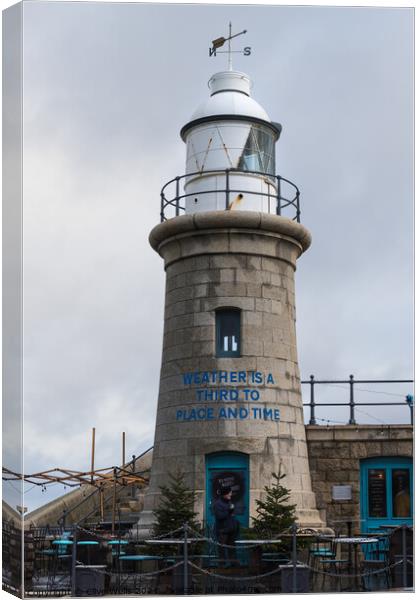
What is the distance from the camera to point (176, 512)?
62.2 ft

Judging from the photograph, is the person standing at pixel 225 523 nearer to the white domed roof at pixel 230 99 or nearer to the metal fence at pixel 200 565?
the metal fence at pixel 200 565

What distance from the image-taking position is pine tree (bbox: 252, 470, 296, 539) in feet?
61.9

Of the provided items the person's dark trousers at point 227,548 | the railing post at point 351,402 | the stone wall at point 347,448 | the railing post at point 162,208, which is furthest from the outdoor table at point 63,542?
the railing post at point 162,208

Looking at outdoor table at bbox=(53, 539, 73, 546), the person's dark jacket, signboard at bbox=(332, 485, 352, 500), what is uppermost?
signboard at bbox=(332, 485, 352, 500)

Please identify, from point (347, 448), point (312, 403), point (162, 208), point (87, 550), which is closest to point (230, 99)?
point (162, 208)

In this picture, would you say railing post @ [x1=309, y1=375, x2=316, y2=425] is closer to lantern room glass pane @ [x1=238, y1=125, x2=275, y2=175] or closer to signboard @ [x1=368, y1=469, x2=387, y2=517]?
signboard @ [x1=368, y1=469, x2=387, y2=517]

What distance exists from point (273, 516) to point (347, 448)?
10.3 ft

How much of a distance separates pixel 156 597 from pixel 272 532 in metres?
3.19

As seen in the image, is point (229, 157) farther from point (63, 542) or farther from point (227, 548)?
point (63, 542)

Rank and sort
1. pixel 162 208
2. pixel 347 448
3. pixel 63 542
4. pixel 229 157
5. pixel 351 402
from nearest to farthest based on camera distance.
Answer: pixel 63 542 < pixel 229 157 < pixel 347 448 < pixel 162 208 < pixel 351 402

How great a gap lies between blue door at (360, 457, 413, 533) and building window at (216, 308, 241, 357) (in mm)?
3633

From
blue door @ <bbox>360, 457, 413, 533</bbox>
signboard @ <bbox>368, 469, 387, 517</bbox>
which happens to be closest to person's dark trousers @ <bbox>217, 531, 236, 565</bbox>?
blue door @ <bbox>360, 457, 413, 533</bbox>

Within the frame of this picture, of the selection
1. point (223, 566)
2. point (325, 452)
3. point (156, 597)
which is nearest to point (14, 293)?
point (156, 597)

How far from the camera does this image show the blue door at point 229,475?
20.0m
